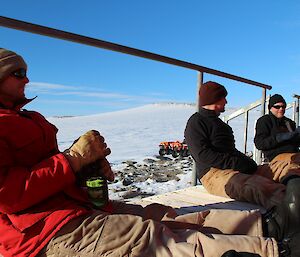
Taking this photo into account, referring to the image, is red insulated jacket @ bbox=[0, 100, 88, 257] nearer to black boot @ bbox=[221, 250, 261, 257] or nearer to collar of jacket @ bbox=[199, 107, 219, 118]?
black boot @ bbox=[221, 250, 261, 257]

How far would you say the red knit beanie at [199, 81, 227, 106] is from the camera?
11.5 feet

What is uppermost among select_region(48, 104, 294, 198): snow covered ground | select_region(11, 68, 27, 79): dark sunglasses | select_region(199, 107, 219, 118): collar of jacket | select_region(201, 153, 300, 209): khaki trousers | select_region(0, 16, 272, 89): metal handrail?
select_region(0, 16, 272, 89): metal handrail

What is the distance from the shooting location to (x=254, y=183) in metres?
2.94

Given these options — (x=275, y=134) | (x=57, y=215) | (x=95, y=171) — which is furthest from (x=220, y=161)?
(x=57, y=215)

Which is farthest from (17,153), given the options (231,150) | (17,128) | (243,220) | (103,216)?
(231,150)

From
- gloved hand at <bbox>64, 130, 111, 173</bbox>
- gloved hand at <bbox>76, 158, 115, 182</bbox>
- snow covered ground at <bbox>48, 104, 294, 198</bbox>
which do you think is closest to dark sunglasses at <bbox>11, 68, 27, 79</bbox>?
gloved hand at <bbox>64, 130, 111, 173</bbox>

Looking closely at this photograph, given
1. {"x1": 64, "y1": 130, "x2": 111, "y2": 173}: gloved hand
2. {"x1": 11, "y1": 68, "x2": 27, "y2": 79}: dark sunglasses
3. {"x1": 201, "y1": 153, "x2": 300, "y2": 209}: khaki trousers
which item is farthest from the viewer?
{"x1": 201, "y1": 153, "x2": 300, "y2": 209}: khaki trousers

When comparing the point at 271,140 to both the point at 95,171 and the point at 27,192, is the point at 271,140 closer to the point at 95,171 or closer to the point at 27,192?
the point at 95,171

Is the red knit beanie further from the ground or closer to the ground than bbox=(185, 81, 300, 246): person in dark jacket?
further from the ground

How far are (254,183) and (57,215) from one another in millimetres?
1775

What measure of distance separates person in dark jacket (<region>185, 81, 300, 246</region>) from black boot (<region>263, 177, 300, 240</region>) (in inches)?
34.9

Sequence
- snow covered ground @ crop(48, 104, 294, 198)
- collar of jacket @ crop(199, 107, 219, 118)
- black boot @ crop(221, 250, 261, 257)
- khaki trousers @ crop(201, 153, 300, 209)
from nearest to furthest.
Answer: black boot @ crop(221, 250, 261, 257), khaki trousers @ crop(201, 153, 300, 209), collar of jacket @ crop(199, 107, 219, 118), snow covered ground @ crop(48, 104, 294, 198)

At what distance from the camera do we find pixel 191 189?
3.73 metres

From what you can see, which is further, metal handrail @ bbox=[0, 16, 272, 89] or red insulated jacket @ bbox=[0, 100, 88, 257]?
metal handrail @ bbox=[0, 16, 272, 89]
